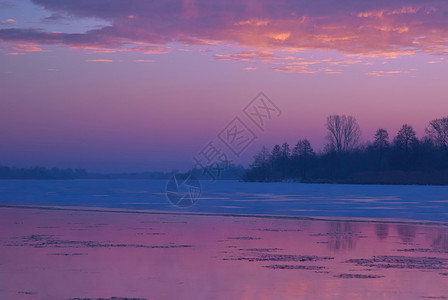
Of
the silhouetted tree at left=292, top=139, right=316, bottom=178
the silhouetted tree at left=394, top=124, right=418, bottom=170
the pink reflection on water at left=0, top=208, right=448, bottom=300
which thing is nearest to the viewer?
the pink reflection on water at left=0, top=208, right=448, bottom=300

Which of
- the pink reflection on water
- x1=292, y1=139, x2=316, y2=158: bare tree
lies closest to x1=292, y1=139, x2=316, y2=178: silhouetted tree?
x1=292, y1=139, x2=316, y2=158: bare tree

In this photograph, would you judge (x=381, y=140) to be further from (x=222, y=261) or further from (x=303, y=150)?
(x=222, y=261)

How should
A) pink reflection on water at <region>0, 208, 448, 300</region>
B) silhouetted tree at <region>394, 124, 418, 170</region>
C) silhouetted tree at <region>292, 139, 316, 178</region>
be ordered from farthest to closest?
silhouetted tree at <region>292, 139, 316, 178</region>, silhouetted tree at <region>394, 124, 418, 170</region>, pink reflection on water at <region>0, 208, 448, 300</region>

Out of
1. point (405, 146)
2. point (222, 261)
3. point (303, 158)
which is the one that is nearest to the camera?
point (222, 261)

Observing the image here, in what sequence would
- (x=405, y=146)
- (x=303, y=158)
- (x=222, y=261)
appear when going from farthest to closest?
(x=303, y=158) → (x=405, y=146) → (x=222, y=261)

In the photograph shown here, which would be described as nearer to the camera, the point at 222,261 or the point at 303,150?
the point at 222,261

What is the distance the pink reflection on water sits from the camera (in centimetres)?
1069

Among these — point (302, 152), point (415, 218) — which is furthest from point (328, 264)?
point (302, 152)

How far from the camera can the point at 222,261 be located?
14242mm

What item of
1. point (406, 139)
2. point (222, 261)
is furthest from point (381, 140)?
point (222, 261)

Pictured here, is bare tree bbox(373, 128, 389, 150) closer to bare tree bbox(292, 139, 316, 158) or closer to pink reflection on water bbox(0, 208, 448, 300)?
bare tree bbox(292, 139, 316, 158)

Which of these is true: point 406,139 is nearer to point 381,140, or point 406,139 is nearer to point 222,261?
point 381,140

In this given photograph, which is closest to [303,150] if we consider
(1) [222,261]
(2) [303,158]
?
(2) [303,158]

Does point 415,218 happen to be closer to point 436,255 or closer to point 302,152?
point 436,255
